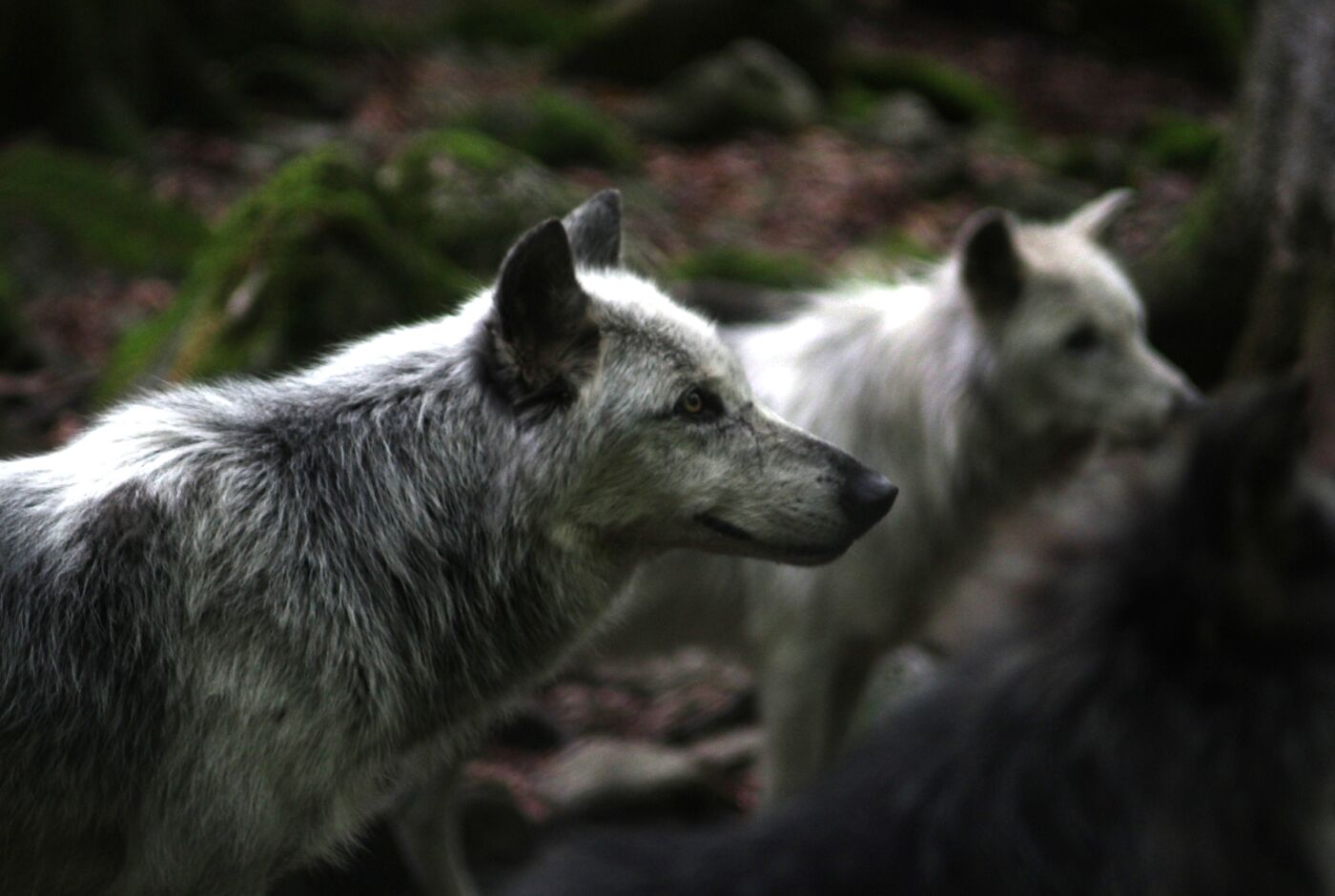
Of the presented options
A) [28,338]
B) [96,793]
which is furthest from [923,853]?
[28,338]

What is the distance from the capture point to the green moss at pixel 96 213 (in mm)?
10195

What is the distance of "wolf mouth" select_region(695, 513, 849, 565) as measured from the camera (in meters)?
3.98

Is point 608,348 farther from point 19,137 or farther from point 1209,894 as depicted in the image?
point 19,137

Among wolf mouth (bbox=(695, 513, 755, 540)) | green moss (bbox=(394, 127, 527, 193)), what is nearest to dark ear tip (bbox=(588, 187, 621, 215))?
wolf mouth (bbox=(695, 513, 755, 540))

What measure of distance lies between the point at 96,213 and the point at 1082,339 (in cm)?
753

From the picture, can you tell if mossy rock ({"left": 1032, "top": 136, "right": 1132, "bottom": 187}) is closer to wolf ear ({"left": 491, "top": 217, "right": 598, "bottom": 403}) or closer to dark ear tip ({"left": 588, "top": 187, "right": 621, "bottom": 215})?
dark ear tip ({"left": 588, "top": 187, "right": 621, "bottom": 215})

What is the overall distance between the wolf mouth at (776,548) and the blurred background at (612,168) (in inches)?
66.7

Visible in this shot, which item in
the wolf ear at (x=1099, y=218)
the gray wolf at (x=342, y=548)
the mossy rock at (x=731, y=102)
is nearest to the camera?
the gray wolf at (x=342, y=548)

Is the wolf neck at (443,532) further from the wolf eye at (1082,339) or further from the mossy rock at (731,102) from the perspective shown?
the mossy rock at (731,102)

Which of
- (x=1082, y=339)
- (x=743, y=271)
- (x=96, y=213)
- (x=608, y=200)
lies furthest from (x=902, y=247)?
(x=608, y=200)

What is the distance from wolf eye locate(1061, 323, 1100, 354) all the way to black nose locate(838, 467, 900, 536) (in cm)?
236

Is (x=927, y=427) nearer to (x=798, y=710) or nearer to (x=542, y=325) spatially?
(x=798, y=710)

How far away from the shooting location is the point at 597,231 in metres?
4.48

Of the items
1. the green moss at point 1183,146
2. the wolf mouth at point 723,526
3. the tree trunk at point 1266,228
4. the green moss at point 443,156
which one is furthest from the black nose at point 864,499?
the green moss at point 1183,146
